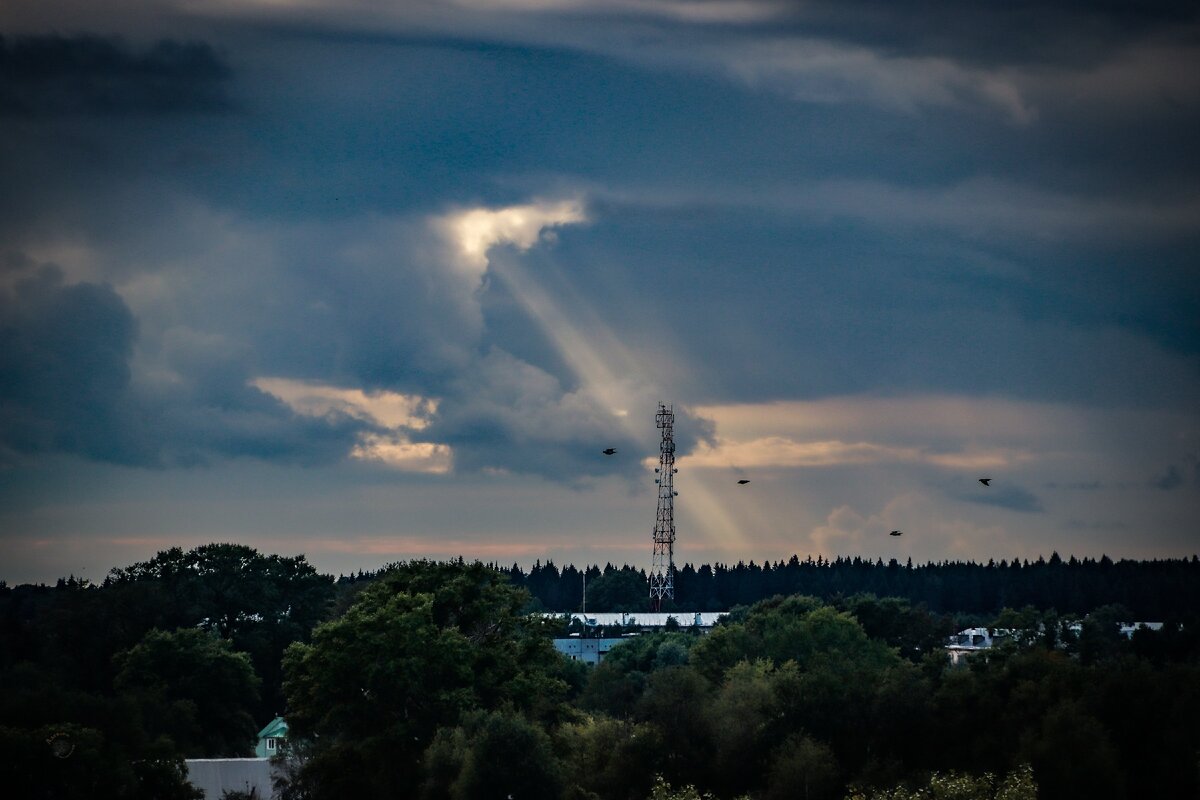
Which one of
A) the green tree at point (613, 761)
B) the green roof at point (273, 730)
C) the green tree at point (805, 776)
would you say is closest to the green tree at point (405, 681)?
the green tree at point (613, 761)

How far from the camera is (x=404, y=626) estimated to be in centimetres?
10050

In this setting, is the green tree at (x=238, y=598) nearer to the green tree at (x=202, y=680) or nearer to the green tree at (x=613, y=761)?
the green tree at (x=202, y=680)

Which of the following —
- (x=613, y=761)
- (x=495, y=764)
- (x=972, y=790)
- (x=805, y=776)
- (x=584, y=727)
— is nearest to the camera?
(x=972, y=790)

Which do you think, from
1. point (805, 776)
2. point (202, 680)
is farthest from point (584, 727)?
point (202, 680)

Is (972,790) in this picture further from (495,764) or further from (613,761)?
(495,764)

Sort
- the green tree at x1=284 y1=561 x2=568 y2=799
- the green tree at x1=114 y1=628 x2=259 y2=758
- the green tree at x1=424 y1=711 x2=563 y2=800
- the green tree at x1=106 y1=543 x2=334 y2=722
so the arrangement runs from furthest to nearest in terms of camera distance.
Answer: the green tree at x1=106 y1=543 x2=334 y2=722
the green tree at x1=114 y1=628 x2=259 y2=758
the green tree at x1=284 y1=561 x2=568 y2=799
the green tree at x1=424 y1=711 x2=563 y2=800

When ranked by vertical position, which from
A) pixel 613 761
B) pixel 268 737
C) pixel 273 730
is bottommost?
pixel 268 737

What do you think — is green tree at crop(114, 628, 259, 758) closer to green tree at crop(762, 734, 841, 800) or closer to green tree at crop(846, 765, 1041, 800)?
green tree at crop(762, 734, 841, 800)

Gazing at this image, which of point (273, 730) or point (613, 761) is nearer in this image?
point (613, 761)

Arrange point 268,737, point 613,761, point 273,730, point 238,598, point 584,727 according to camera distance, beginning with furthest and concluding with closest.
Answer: point 238,598 < point 273,730 < point 268,737 < point 584,727 < point 613,761

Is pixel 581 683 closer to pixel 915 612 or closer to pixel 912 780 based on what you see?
pixel 915 612

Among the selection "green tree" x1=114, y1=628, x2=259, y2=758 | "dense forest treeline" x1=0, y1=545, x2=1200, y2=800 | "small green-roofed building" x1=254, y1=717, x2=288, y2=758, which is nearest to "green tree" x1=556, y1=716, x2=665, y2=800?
"dense forest treeline" x1=0, y1=545, x2=1200, y2=800

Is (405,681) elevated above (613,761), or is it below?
above

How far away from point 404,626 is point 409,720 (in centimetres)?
582
